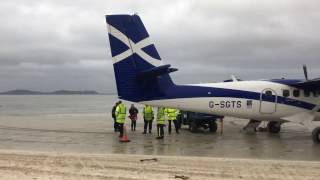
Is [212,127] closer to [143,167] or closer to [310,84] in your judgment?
[310,84]

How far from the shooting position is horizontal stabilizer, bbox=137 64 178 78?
18.3 meters

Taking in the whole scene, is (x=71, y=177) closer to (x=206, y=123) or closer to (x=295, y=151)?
(x=295, y=151)

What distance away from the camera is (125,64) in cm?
1878

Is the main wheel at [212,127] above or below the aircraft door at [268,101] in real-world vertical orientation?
below

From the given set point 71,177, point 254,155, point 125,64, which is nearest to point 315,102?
point 254,155

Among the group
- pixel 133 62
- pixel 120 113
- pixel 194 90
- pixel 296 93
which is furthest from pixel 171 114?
pixel 296 93

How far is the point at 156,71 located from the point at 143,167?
7.93 meters

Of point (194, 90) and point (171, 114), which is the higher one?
point (194, 90)

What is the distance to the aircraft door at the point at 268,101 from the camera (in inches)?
784

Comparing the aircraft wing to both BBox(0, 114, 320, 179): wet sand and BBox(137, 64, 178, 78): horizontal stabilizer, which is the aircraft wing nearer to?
BBox(0, 114, 320, 179): wet sand

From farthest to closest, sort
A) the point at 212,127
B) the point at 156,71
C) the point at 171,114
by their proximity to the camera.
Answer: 1. the point at 212,127
2. the point at 171,114
3. the point at 156,71

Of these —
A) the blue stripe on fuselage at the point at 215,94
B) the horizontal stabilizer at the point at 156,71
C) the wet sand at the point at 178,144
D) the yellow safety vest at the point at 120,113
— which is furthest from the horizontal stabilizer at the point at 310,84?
the yellow safety vest at the point at 120,113

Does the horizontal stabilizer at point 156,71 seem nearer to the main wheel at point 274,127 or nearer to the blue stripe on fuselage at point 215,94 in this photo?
the blue stripe on fuselage at point 215,94

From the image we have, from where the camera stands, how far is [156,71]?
18.5 metres
